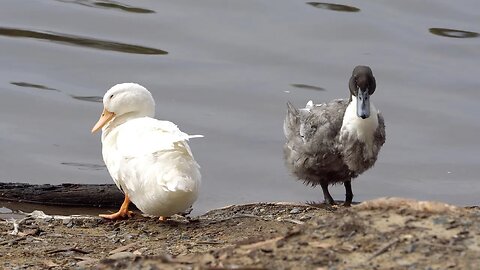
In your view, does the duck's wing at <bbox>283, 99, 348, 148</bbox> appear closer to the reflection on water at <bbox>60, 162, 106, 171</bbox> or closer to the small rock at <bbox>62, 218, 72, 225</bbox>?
the small rock at <bbox>62, 218, 72, 225</bbox>

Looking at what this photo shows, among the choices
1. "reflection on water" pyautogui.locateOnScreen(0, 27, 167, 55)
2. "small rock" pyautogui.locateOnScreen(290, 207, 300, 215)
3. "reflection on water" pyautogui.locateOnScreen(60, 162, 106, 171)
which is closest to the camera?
"small rock" pyautogui.locateOnScreen(290, 207, 300, 215)

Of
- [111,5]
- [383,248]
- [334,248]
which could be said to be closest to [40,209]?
[334,248]

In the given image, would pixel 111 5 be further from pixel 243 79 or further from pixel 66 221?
pixel 66 221

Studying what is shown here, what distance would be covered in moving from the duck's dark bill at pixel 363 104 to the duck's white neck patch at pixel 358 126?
3.3 inches

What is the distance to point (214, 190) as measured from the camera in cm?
1135

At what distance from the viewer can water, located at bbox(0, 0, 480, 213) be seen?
11.8m

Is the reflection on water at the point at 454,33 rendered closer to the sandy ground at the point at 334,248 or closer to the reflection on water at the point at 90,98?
the reflection on water at the point at 90,98

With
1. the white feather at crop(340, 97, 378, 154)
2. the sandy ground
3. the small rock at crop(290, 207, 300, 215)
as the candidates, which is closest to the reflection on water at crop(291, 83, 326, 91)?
the white feather at crop(340, 97, 378, 154)

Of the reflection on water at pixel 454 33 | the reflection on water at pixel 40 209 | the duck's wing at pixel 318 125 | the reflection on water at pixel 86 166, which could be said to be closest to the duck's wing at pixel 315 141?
the duck's wing at pixel 318 125

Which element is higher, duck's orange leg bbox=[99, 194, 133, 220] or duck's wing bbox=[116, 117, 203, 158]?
duck's wing bbox=[116, 117, 203, 158]

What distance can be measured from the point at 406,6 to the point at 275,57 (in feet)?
9.12

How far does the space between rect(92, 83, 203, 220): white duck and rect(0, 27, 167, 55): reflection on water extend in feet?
21.3

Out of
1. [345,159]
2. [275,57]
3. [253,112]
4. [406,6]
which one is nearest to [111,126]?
[345,159]

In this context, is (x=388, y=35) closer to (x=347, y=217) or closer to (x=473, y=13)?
(x=473, y=13)
